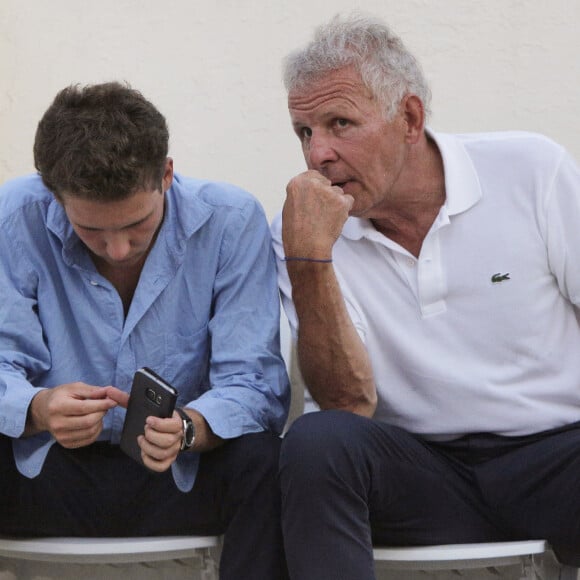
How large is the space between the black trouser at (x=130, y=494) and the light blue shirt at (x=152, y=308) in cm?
7

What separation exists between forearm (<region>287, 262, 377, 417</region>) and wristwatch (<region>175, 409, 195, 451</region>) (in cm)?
33

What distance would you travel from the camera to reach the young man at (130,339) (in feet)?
7.15

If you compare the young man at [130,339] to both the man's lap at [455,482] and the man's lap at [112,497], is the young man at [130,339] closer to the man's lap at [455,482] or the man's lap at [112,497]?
the man's lap at [112,497]

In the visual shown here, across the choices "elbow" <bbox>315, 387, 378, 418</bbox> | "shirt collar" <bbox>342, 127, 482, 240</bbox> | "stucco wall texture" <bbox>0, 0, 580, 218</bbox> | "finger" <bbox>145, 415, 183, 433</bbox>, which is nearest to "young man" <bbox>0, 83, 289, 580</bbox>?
"finger" <bbox>145, 415, 183, 433</bbox>

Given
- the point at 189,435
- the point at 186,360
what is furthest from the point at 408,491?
the point at 186,360

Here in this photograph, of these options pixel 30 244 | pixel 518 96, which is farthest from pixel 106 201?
pixel 518 96

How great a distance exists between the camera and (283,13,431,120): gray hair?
2.40 m

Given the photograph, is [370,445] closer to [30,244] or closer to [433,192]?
[433,192]

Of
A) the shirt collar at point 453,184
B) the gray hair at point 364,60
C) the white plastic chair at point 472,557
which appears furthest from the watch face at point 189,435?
the gray hair at point 364,60

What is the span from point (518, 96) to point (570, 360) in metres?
0.84

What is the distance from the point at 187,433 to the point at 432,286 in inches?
25.5

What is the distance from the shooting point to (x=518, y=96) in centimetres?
293

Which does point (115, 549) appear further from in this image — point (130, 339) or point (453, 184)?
point (453, 184)

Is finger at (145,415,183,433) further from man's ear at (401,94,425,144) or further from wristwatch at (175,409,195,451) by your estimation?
man's ear at (401,94,425,144)
